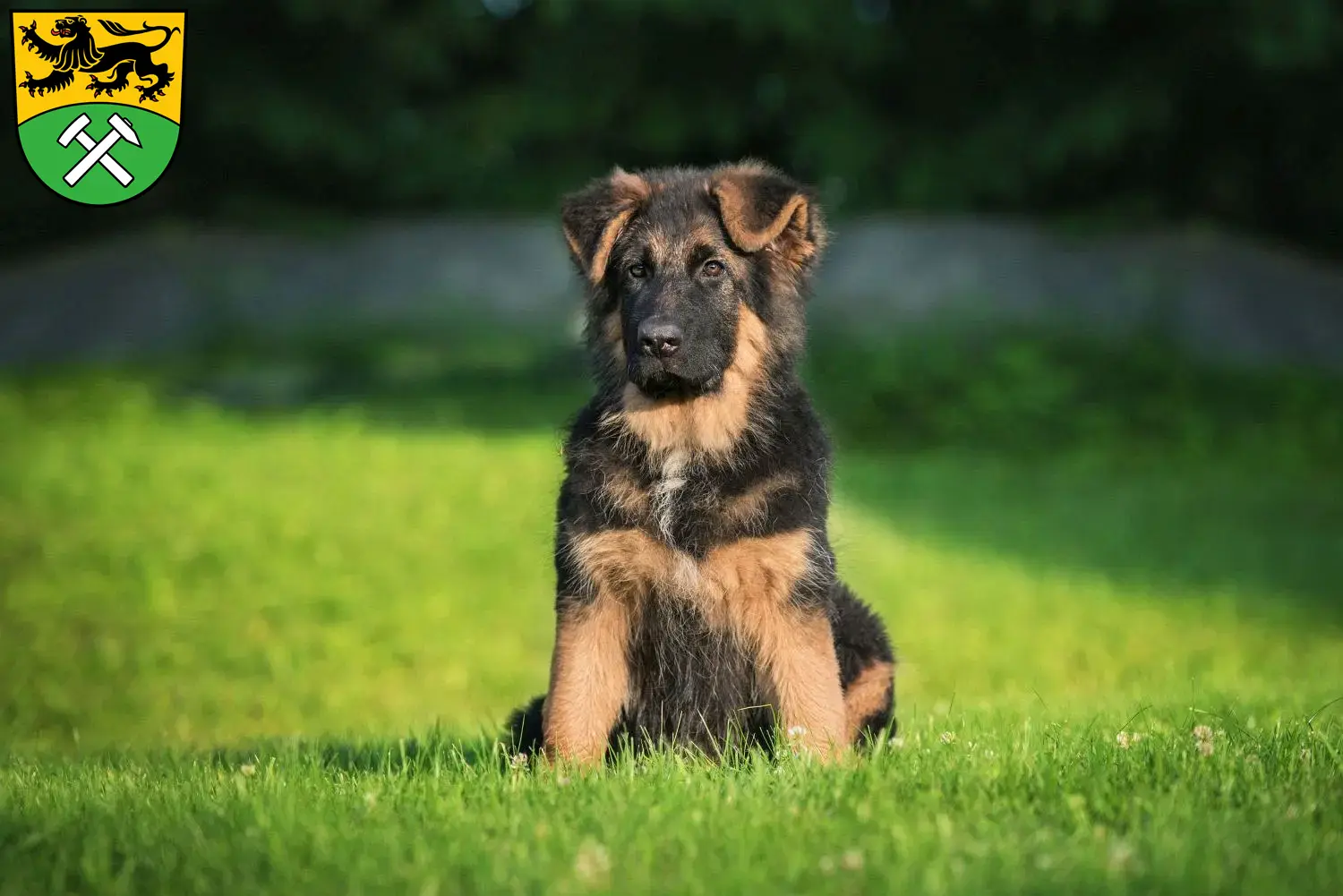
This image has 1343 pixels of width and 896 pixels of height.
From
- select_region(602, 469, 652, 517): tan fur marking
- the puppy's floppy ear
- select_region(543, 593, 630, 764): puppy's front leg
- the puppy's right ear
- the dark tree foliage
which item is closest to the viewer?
select_region(543, 593, 630, 764): puppy's front leg

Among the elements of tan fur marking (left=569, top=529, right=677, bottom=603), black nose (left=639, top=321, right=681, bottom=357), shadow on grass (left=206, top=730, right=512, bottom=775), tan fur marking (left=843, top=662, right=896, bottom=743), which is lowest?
shadow on grass (left=206, top=730, right=512, bottom=775)

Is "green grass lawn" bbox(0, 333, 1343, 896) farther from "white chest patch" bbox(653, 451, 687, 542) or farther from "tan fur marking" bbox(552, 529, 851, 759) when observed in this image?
"white chest patch" bbox(653, 451, 687, 542)

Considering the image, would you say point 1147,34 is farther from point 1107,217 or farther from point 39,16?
point 39,16

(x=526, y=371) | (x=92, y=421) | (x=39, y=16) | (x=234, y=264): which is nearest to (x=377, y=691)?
(x=39, y=16)

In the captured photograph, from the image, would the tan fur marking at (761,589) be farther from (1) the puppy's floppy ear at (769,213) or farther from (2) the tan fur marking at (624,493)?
(1) the puppy's floppy ear at (769,213)

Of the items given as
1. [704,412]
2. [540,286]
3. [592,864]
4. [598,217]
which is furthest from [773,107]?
[592,864]

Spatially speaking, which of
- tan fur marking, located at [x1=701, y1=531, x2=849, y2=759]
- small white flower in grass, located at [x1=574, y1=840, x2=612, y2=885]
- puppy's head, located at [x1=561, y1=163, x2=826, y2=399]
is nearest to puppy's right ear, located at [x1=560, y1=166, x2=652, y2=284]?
puppy's head, located at [x1=561, y1=163, x2=826, y2=399]

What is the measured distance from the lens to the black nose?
6148mm

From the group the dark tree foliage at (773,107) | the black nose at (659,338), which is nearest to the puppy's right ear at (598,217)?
the black nose at (659,338)

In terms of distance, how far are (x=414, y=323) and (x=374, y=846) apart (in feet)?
68.8

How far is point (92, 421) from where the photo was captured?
2028 cm

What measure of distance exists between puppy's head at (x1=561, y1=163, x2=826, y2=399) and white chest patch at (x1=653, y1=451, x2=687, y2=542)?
29 cm

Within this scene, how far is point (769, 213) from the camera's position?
6.46 metres

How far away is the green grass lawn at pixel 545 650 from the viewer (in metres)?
4.80
